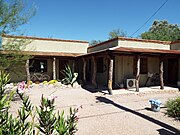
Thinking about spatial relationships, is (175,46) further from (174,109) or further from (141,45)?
(174,109)

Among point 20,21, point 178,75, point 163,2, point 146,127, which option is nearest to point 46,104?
point 146,127

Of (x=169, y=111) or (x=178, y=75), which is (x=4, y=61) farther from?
(x=178, y=75)

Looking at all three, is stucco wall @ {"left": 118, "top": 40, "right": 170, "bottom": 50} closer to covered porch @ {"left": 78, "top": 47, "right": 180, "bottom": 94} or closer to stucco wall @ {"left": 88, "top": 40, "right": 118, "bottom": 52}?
stucco wall @ {"left": 88, "top": 40, "right": 118, "bottom": 52}

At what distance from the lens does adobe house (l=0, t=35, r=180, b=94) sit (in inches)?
479

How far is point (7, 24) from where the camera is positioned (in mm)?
8688

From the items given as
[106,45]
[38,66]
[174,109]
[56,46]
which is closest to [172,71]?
[106,45]

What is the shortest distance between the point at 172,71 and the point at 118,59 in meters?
5.59

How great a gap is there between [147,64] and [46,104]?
43.6 ft

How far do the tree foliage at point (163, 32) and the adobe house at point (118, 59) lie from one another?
1804 centimetres

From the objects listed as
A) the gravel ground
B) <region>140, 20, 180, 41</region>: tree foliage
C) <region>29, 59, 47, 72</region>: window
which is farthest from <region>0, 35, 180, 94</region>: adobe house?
<region>140, 20, 180, 41</region>: tree foliage

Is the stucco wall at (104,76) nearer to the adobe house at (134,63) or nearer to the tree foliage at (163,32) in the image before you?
the adobe house at (134,63)

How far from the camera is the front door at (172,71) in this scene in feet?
48.1

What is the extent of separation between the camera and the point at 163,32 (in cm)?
3562

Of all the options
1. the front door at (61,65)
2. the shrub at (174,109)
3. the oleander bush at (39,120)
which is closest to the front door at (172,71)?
the shrub at (174,109)
